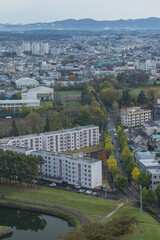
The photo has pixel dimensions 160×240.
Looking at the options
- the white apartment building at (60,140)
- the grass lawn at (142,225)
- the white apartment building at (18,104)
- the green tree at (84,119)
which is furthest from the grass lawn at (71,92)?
the grass lawn at (142,225)

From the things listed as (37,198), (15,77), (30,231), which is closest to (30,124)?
(37,198)

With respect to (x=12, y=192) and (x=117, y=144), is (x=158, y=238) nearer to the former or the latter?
(x=12, y=192)

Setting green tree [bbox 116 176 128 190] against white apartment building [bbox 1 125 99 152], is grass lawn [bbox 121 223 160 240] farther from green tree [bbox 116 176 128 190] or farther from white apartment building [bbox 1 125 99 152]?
white apartment building [bbox 1 125 99 152]

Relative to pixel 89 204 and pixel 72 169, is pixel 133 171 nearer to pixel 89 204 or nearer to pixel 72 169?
pixel 72 169

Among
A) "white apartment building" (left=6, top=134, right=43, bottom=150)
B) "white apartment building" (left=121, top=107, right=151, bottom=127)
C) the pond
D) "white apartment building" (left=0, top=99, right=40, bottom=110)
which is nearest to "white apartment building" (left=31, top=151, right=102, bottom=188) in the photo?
"white apartment building" (left=6, top=134, right=43, bottom=150)

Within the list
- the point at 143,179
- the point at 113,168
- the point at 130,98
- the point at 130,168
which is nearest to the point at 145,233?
the point at 143,179

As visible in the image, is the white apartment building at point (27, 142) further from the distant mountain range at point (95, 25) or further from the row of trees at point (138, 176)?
the distant mountain range at point (95, 25)
